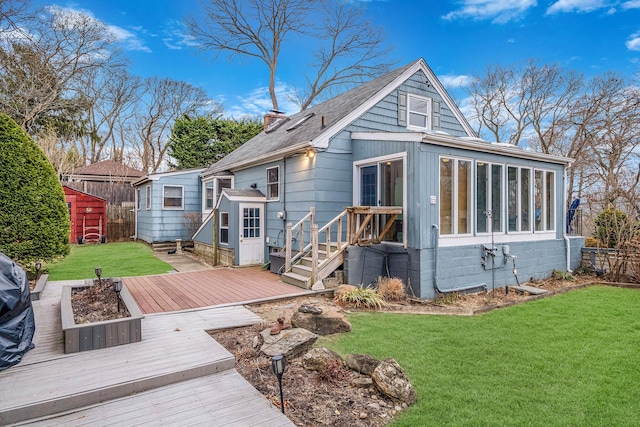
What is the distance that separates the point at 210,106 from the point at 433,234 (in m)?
24.0

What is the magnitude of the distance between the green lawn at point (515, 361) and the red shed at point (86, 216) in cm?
1545

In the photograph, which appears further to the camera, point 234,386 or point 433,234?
point 433,234

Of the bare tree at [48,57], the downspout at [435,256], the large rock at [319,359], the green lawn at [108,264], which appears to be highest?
the bare tree at [48,57]

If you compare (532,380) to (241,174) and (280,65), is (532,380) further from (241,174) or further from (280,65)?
(280,65)

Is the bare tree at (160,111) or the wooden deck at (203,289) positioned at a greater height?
the bare tree at (160,111)

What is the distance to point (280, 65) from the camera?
21109 mm

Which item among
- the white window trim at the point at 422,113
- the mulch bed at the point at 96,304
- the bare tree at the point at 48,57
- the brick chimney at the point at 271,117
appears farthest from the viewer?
the brick chimney at the point at 271,117

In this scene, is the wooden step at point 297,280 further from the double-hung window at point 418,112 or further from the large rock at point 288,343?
the double-hung window at point 418,112

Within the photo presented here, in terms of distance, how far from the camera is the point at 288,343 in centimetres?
416

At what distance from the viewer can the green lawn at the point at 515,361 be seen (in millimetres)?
3004

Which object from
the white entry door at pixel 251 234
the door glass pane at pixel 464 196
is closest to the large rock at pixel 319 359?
the door glass pane at pixel 464 196

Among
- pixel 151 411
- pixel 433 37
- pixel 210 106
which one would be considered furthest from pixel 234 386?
pixel 210 106

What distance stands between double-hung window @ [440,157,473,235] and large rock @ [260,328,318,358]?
13.6 ft

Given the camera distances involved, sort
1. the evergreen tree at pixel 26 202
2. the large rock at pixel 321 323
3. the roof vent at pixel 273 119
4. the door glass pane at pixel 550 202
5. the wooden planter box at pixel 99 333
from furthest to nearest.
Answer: the roof vent at pixel 273 119
the door glass pane at pixel 550 202
the evergreen tree at pixel 26 202
the large rock at pixel 321 323
the wooden planter box at pixel 99 333
